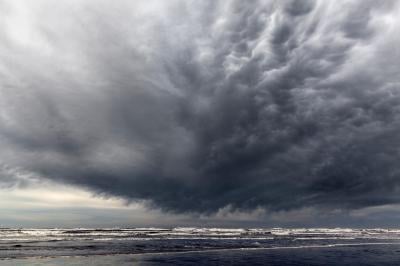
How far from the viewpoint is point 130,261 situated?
4069cm

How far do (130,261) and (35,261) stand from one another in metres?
9.82

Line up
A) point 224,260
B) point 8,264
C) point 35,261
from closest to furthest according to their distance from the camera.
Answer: point 8,264 < point 35,261 < point 224,260

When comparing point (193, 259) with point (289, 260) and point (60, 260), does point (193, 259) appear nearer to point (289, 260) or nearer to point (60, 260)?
point (289, 260)

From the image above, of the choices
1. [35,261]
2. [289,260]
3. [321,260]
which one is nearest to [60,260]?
[35,261]

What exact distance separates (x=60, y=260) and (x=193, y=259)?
14.7 m

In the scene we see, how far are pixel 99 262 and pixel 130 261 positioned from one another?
3.56m

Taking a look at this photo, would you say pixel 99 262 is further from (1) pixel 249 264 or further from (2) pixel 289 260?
(2) pixel 289 260

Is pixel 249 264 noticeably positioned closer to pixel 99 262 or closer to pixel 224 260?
pixel 224 260

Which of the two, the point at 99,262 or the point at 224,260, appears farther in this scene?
the point at 224,260

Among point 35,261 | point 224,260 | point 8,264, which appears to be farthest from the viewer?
point 224,260

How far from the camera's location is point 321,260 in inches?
1731

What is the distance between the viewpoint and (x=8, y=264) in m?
36.4

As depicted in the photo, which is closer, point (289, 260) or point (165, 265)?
point (165, 265)

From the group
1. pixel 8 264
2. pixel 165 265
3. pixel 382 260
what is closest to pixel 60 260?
pixel 8 264
